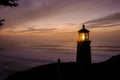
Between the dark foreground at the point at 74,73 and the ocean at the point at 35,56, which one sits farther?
the ocean at the point at 35,56

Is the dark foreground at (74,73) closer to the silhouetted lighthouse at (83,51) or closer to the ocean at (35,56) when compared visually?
the silhouetted lighthouse at (83,51)

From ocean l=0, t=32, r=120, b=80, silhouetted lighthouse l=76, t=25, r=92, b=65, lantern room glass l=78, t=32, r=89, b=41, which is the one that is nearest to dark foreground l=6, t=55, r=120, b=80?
silhouetted lighthouse l=76, t=25, r=92, b=65

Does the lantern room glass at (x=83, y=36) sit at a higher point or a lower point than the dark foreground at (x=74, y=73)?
higher

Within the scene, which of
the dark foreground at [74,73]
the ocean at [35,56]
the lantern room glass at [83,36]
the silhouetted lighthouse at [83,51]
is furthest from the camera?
the ocean at [35,56]

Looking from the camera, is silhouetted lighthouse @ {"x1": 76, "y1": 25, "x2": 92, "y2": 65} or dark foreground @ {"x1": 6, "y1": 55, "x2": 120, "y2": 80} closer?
dark foreground @ {"x1": 6, "y1": 55, "x2": 120, "y2": 80}

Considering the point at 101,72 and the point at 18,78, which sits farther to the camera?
the point at 18,78

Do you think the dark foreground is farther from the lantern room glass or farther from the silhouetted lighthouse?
the lantern room glass

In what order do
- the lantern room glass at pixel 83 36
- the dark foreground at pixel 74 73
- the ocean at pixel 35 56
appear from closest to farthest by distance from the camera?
the dark foreground at pixel 74 73, the lantern room glass at pixel 83 36, the ocean at pixel 35 56

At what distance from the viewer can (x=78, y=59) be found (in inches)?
326

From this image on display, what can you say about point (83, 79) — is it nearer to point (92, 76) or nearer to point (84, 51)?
point (92, 76)

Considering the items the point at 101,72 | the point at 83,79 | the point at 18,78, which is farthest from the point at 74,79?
the point at 18,78

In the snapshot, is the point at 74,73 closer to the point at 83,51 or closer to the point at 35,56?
the point at 83,51

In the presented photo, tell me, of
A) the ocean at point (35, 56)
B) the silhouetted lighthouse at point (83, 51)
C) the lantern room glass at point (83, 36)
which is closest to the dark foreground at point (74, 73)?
the silhouetted lighthouse at point (83, 51)

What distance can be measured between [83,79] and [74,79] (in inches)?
21.0
